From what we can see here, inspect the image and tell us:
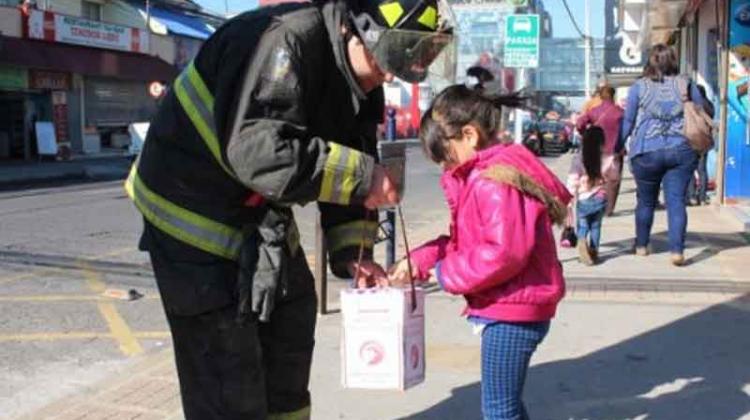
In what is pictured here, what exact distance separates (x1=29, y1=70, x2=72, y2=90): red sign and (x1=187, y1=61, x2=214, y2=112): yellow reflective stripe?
27509mm

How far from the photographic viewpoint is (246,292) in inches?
108

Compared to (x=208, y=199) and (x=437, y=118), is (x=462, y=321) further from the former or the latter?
(x=208, y=199)

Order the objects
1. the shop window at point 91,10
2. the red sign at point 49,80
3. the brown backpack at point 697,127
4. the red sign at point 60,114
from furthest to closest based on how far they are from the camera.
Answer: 1. the shop window at point 91,10
2. the red sign at point 60,114
3. the red sign at point 49,80
4. the brown backpack at point 697,127

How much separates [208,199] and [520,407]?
144cm

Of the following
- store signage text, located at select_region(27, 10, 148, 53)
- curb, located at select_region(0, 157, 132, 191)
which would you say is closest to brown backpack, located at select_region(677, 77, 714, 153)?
curb, located at select_region(0, 157, 132, 191)

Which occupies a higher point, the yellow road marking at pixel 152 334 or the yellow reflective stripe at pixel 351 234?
the yellow reflective stripe at pixel 351 234

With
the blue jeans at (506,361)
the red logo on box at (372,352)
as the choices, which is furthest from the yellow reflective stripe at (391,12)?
the blue jeans at (506,361)

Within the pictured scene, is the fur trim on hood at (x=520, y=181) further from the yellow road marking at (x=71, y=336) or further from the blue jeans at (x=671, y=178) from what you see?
the blue jeans at (x=671, y=178)

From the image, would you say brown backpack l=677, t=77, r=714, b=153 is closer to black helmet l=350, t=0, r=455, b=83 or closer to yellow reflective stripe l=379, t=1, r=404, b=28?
black helmet l=350, t=0, r=455, b=83

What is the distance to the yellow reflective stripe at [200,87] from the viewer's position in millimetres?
2660

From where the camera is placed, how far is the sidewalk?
2097 centimetres

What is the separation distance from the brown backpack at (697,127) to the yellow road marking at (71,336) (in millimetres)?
4500

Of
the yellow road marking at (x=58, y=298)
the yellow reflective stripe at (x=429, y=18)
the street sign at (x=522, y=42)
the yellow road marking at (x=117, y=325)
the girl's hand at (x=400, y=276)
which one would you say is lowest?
the yellow road marking at (x=117, y=325)

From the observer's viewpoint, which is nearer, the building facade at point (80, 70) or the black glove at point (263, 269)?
the black glove at point (263, 269)
